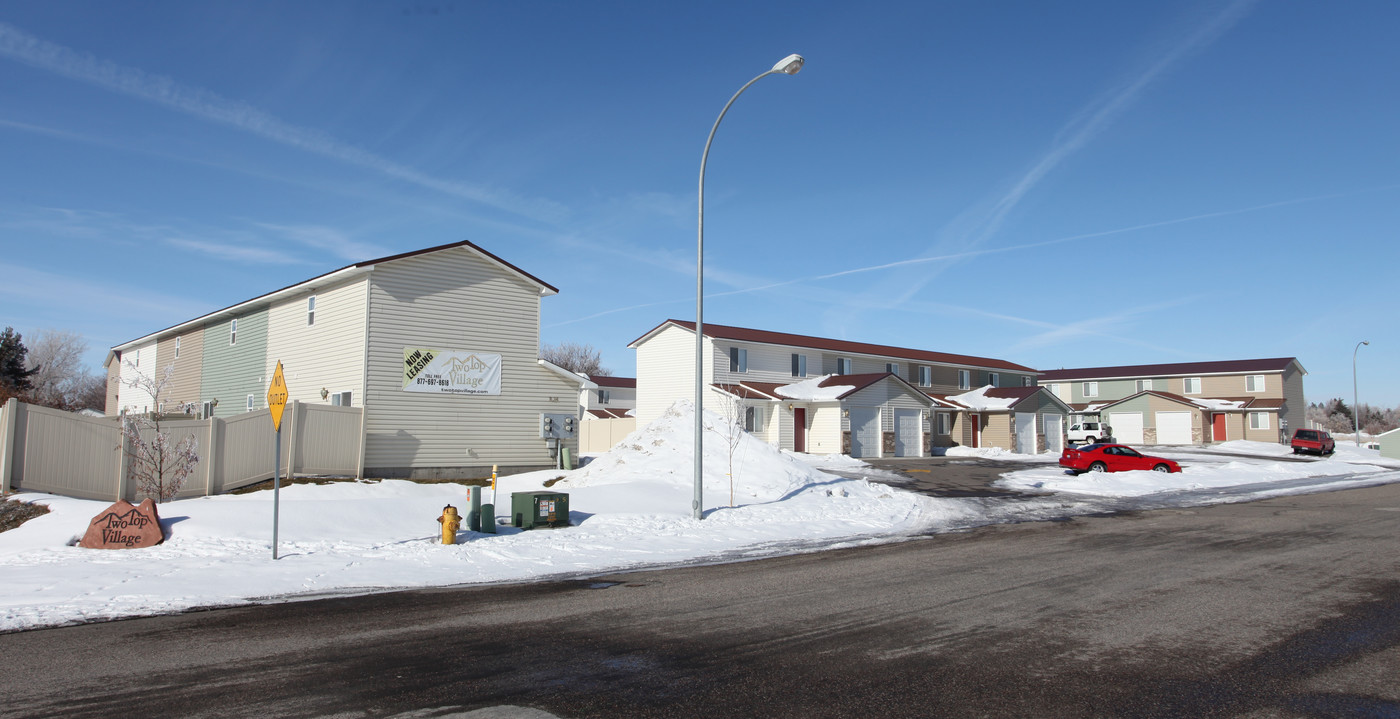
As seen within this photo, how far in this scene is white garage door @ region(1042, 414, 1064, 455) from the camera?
174ft

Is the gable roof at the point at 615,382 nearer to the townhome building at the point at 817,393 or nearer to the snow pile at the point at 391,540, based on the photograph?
the townhome building at the point at 817,393

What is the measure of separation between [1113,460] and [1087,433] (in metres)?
28.6

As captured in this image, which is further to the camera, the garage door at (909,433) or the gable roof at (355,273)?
the garage door at (909,433)

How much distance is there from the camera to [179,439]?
694 inches

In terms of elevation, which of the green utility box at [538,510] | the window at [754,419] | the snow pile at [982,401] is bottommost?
the green utility box at [538,510]

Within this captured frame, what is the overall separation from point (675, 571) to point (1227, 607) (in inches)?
270

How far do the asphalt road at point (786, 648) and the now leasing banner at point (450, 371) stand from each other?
15.1 meters

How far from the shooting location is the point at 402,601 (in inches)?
382

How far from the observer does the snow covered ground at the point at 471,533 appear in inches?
407

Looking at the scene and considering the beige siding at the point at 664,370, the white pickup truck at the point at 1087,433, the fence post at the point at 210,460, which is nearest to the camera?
the fence post at the point at 210,460

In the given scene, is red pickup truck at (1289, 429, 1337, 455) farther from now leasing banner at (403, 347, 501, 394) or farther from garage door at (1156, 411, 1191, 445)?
now leasing banner at (403, 347, 501, 394)

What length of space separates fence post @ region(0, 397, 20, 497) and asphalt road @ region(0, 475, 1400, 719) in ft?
32.0

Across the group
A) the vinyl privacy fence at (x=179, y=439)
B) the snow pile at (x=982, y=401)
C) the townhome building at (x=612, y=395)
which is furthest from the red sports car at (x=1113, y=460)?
the townhome building at (x=612, y=395)

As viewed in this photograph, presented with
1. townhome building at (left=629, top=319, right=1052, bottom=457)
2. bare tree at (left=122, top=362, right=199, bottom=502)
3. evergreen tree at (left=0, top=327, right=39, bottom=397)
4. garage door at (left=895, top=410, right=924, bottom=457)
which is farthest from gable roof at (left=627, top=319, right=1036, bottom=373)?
evergreen tree at (left=0, top=327, right=39, bottom=397)
